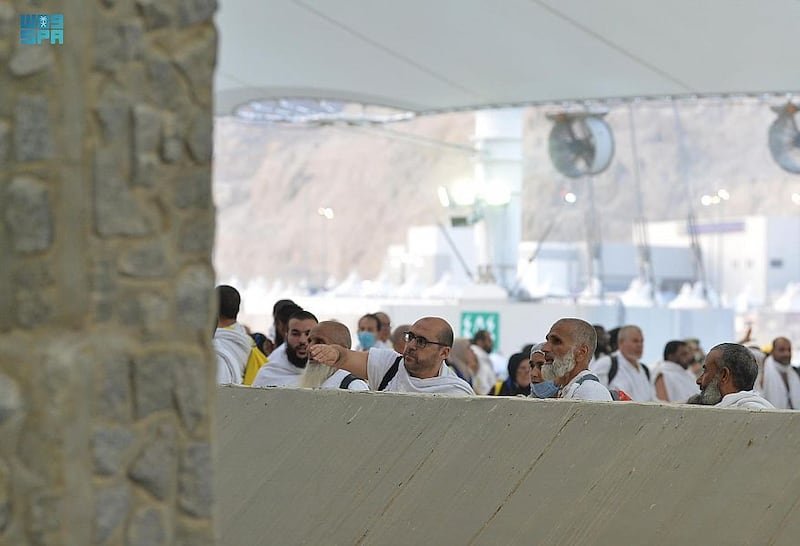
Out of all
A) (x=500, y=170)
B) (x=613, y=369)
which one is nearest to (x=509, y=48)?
(x=613, y=369)

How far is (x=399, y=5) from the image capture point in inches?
445

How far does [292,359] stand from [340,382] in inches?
22.5

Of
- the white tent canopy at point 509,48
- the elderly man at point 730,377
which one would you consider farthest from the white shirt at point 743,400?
the white tent canopy at point 509,48

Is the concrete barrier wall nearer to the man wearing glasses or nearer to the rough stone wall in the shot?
the man wearing glasses

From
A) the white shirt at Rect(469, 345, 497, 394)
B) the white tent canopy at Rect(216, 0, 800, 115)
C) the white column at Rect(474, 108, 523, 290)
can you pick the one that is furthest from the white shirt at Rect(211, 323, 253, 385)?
the white column at Rect(474, 108, 523, 290)

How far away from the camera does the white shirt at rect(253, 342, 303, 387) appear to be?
256 inches

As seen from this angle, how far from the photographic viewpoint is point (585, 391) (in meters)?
5.72

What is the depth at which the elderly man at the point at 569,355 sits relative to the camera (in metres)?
5.84

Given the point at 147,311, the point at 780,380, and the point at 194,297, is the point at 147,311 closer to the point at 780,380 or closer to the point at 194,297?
the point at 194,297

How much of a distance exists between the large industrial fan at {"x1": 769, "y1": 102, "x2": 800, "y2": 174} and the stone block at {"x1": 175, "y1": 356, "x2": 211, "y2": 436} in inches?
544

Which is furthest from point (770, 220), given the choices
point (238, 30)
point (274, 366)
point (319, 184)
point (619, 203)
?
point (274, 366)

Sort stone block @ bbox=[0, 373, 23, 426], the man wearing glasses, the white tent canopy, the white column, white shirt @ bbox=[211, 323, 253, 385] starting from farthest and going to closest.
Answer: the white column
the white tent canopy
white shirt @ bbox=[211, 323, 253, 385]
the man wearing glasses
stone block @ bbox=[0, 373, 23, 426]

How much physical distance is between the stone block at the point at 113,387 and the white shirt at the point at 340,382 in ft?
9.79

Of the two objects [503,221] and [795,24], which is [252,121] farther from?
[795,24]
